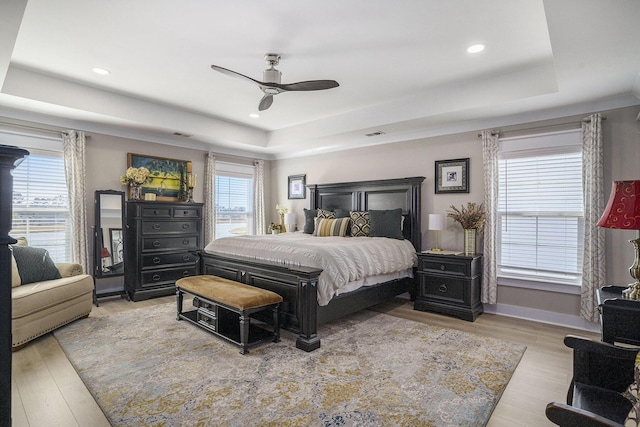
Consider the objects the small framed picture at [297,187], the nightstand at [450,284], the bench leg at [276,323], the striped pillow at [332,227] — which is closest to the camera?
the bench leg at [276,323]

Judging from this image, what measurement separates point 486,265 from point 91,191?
222 inches

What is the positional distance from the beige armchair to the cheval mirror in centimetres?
70

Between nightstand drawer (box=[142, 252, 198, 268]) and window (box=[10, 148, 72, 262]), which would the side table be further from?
A: window (box=[10, 148, 72, 262])

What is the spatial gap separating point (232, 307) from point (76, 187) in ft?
10.7

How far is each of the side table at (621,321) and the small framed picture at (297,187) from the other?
5224 mm

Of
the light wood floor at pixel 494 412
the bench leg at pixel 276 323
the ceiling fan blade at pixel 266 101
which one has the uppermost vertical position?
the ceiling fan blade at pixel 266 101

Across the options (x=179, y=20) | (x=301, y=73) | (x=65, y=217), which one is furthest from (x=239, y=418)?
(x=65, y=217)

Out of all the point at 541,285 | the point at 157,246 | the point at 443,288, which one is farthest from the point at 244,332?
the point at 541,285

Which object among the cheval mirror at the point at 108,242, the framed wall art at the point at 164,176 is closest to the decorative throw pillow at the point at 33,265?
the cheval mirror at the point at 108,242

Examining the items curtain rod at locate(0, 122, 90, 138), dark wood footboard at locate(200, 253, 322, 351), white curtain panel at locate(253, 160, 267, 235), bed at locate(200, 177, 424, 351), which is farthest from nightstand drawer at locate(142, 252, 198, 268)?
curtain rod at locate(0, 122, 90, 138)

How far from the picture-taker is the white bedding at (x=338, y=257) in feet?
10.7

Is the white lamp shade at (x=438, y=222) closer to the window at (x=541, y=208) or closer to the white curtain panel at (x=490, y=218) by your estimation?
the white curtain panel at (x=490, y=218)

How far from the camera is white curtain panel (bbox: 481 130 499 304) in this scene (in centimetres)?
422

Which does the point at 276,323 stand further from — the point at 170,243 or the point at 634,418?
the point at 170,243
